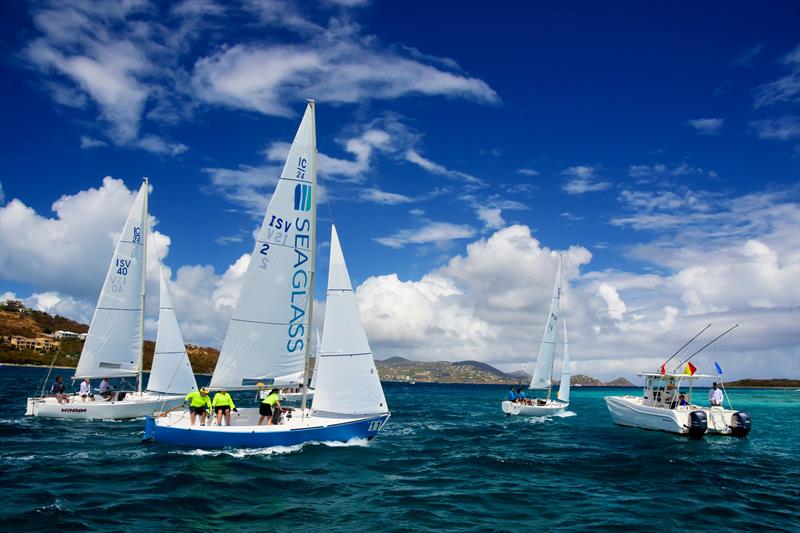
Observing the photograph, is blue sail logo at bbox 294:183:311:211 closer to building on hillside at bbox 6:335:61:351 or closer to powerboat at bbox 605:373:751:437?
powerboat at bbox 605:373:751:437

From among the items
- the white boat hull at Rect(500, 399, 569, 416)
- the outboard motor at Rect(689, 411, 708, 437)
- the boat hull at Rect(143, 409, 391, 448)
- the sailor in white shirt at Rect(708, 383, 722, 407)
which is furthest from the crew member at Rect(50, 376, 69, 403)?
the sailor in white shirt at Rect(708, 383, 722, 407)

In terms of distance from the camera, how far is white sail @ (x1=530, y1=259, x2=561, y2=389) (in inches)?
2042

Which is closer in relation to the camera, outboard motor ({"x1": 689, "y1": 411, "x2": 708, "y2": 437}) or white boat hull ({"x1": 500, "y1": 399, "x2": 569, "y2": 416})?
outboard motor ({"x1": 689, "y1": 411, "x2": 708, "y2": 437})

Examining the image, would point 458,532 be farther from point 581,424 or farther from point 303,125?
point 581,424

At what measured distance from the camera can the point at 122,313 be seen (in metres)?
34.8

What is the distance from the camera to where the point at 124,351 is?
115ft

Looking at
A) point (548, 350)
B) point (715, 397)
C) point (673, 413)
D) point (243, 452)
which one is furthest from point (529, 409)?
point (243, 452)

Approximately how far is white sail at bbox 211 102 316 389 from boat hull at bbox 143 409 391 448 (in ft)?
7.84

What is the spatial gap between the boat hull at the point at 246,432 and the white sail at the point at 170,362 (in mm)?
12017

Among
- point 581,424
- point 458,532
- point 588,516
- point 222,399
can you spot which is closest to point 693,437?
point 581,424

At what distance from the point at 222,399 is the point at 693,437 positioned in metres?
28.9

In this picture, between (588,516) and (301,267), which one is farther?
(301,267)

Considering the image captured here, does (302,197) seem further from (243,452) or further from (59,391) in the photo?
(59,391)

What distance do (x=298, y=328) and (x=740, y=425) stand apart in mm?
29198
